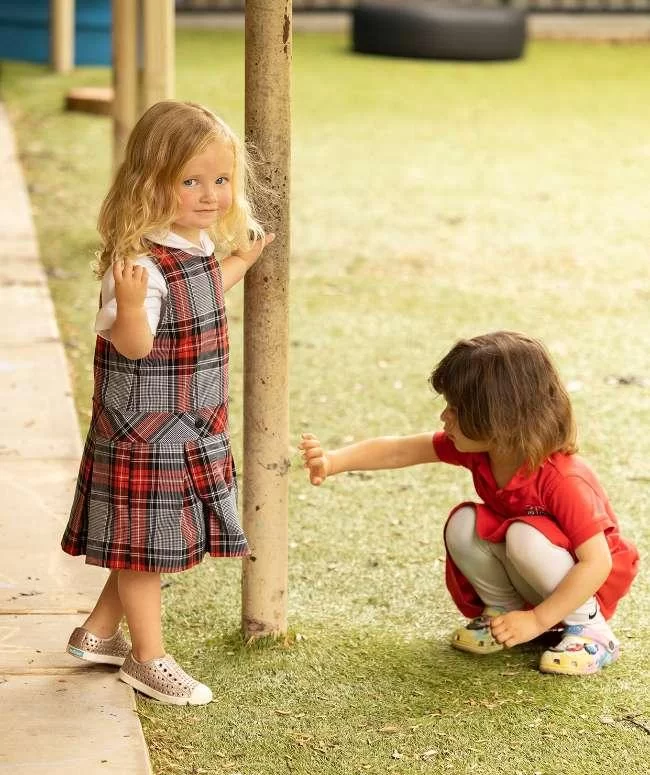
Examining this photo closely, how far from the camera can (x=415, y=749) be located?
267 centimetres

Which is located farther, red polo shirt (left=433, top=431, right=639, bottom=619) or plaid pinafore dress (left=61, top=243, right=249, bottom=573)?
red polo shirt (left=433, top=431, right=639, bottom=619)

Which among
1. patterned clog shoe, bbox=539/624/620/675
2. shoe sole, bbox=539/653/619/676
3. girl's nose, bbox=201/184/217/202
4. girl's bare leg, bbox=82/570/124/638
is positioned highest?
girl's nose, bbox=201/184/217/202

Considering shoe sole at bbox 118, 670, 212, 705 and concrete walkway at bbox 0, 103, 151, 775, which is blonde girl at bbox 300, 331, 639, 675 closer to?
shoe sole at bbox 118, 670, 212, 705

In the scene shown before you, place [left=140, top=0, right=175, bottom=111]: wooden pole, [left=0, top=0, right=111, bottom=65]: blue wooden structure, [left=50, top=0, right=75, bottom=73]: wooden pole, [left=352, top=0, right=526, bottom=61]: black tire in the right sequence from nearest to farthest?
[left=140, top=0, right=175, bottom=111]: wooden pole < [left=50, top=0, right=75, bottom=73]: wooden pole < [left=0, top=0, right=111, bottom=65]: blue wooden structure < [left=352, top=0, right=526, bottom=61]: black tire

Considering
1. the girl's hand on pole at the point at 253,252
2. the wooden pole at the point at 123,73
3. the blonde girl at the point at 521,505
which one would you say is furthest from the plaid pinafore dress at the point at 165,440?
the wooden pole at the point at 123,73

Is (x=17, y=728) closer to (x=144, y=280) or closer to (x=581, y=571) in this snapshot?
(x=144, y=280)

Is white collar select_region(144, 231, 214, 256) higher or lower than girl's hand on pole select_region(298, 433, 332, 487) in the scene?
higher

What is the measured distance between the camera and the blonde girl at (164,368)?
259 cm

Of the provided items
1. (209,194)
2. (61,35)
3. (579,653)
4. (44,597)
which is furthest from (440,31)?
(209,194)

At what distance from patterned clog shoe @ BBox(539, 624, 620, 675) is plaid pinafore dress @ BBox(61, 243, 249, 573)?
740mm

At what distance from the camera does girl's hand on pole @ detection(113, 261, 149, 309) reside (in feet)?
8.13

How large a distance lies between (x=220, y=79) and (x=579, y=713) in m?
9.64

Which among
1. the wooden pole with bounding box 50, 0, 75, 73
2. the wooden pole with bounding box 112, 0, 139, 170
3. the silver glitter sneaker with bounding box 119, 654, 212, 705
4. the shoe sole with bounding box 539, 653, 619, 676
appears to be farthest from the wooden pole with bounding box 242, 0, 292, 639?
the wooden pole with bounding box 50, 0, 75, 73

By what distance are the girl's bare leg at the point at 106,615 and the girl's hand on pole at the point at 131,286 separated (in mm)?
691
